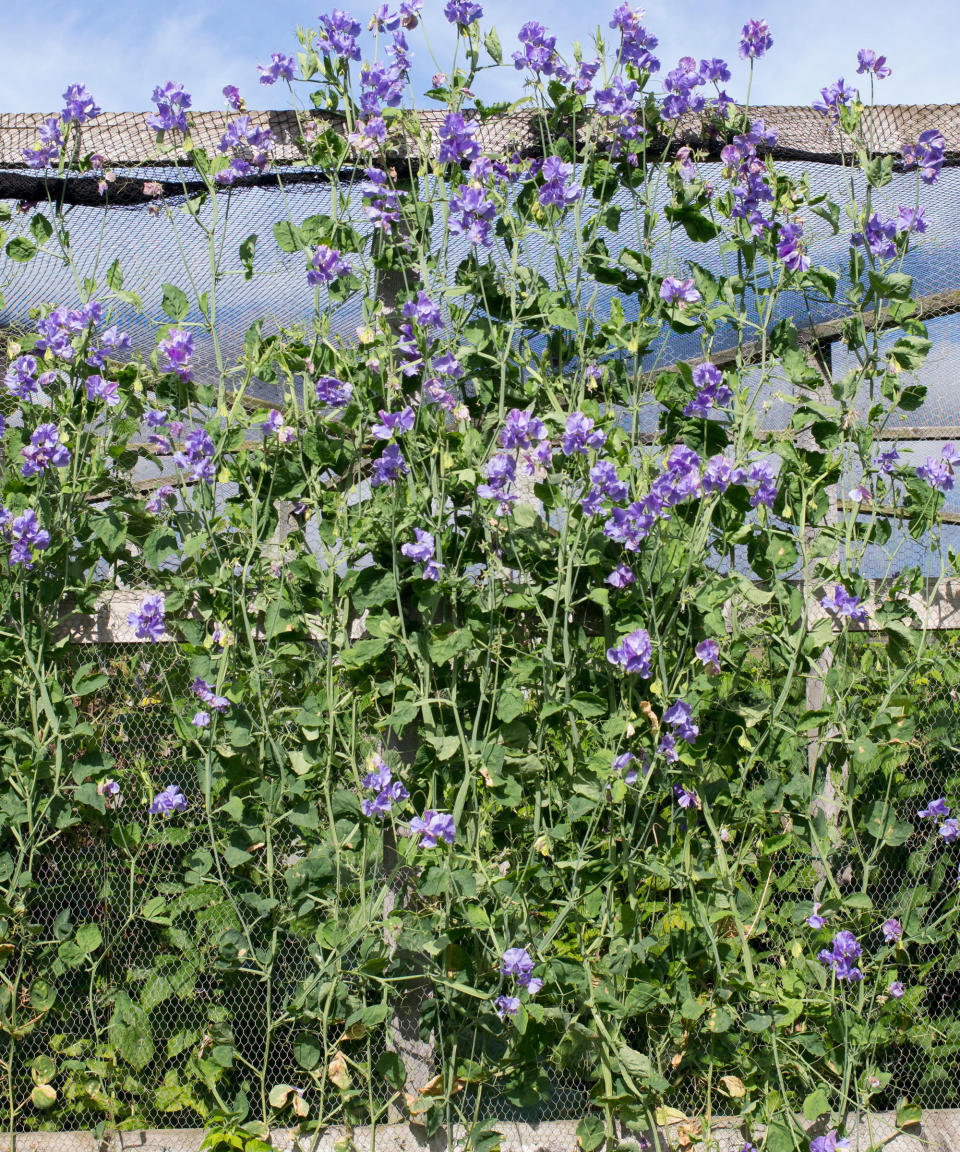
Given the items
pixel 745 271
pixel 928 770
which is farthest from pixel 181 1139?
pixel 745 271

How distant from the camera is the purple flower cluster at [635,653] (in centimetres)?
177

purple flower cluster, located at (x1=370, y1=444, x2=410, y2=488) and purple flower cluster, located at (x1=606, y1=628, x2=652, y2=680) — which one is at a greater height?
purple flower cluster, located at (x1=370, y1=444, x2=410, y2=488)

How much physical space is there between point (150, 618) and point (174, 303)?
2.30 feet

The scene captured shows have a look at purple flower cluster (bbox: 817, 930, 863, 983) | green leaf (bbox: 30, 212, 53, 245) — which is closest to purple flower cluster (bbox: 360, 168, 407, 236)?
green leaf (bbox: 30, 212, 53, 245)

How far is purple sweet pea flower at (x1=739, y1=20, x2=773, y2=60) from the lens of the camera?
6.59 ft

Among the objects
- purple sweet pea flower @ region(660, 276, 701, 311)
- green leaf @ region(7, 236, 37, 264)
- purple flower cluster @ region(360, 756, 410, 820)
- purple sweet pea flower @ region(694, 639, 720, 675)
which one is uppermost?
green leaf @ region(7, 236, 37, 264)

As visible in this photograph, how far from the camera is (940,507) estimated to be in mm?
1994

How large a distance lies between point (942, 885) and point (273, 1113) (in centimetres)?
156

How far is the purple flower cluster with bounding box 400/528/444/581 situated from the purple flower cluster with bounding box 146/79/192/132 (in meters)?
1.15

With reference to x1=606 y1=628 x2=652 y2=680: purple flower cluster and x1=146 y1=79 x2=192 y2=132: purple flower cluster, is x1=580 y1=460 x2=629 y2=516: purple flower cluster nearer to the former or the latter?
x1=606 y1=628 x2=652 y2=680: purple flower cluster

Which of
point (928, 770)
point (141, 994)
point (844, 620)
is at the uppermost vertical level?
point (844, 620)

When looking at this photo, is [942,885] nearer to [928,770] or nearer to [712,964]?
[928,770]

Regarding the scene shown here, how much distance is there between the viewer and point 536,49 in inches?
77.6

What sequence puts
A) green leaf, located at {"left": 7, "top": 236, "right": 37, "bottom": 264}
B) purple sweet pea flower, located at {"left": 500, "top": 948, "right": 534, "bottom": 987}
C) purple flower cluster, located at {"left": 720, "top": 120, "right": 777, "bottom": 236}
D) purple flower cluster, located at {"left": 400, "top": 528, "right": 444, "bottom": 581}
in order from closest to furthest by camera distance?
purple sweet pea flower, located at {"left": 500, "top": 948, "right": 534, "bottom": 987}
purple flower cluster, located at {"left": 400, "top": 528, "right": 444, "bottom": 581}
purple flower cluster, located at {"left": 720, "top": 120, "right": 777, "bottom": 236}
green leaf, located at {"left": 7, "top": 236, "right": 37, "bottom": 264}
